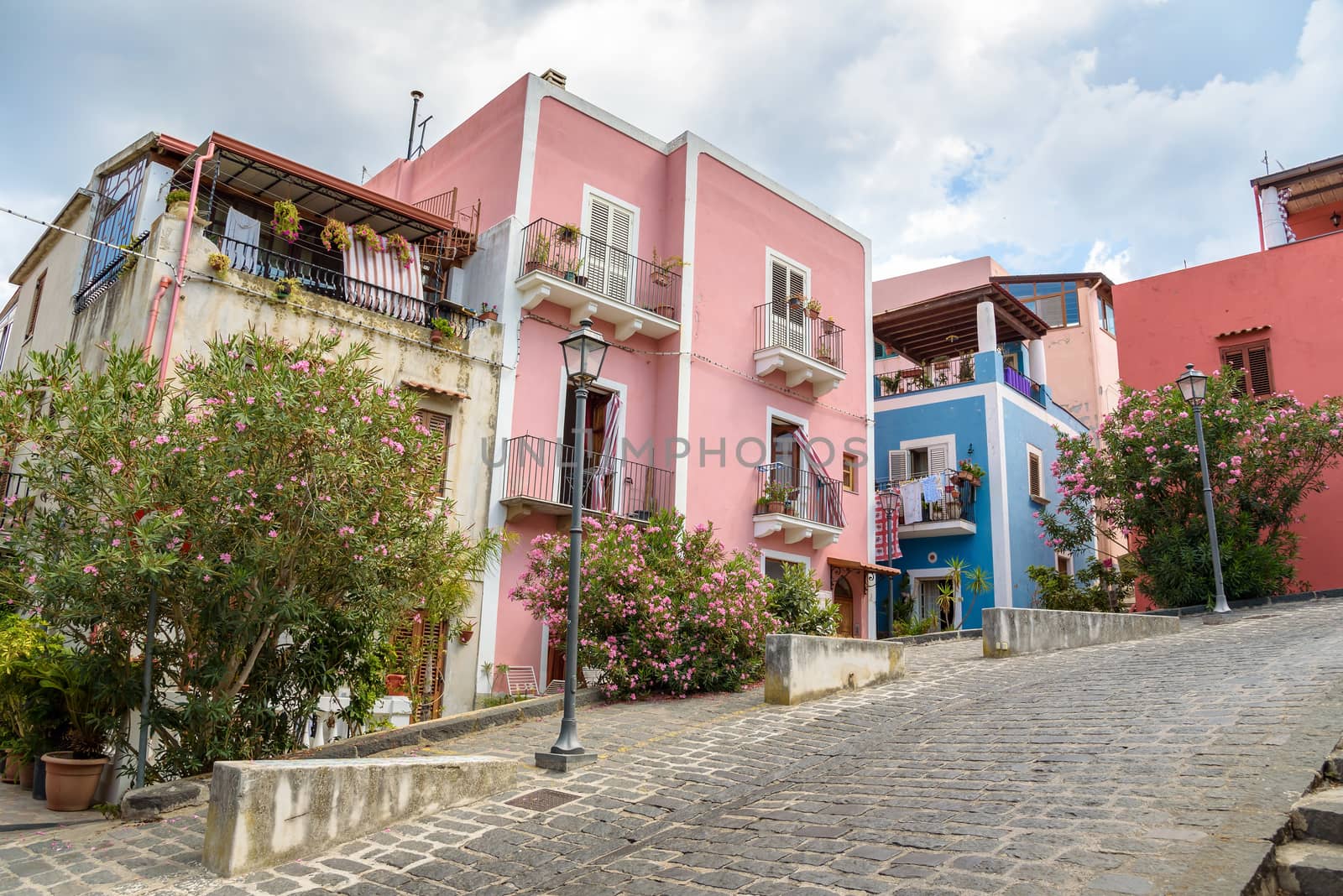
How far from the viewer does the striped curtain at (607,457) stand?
15.7 m

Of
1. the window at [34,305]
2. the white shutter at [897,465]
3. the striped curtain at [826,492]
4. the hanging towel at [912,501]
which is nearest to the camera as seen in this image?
the window at [34,305]

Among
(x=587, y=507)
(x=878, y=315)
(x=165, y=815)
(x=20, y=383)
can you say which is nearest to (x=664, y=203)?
(x=587, y=507)

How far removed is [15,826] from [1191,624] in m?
15.8

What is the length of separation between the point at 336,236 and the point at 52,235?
263 inches

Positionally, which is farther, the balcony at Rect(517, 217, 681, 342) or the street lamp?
the balcony at Rect(517, 217, 681, 342)

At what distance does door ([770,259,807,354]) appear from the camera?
19.6 meters

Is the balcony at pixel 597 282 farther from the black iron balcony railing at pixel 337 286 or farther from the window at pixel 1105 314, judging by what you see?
the window at pixel 1105 314

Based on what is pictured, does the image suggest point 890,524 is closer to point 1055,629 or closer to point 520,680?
point 1055,629

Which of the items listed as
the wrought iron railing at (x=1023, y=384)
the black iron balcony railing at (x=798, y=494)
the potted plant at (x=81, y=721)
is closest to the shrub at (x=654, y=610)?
the potted plant at (x=81, y=721)

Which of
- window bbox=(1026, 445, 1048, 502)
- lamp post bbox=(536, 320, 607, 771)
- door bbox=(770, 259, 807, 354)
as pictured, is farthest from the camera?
window bbox=(1026, 445, 1048, 502)

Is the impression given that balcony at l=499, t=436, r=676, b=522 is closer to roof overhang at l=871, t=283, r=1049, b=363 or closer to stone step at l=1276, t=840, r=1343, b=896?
roof overhang at l=871, t=283, r=1049, b=363

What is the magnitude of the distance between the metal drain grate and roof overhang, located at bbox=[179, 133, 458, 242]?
33.0ft

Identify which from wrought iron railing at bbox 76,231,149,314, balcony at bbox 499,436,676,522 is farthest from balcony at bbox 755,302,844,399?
wrought iron railing at bbox 76,231,149,314

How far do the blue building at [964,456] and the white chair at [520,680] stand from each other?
10.4m
